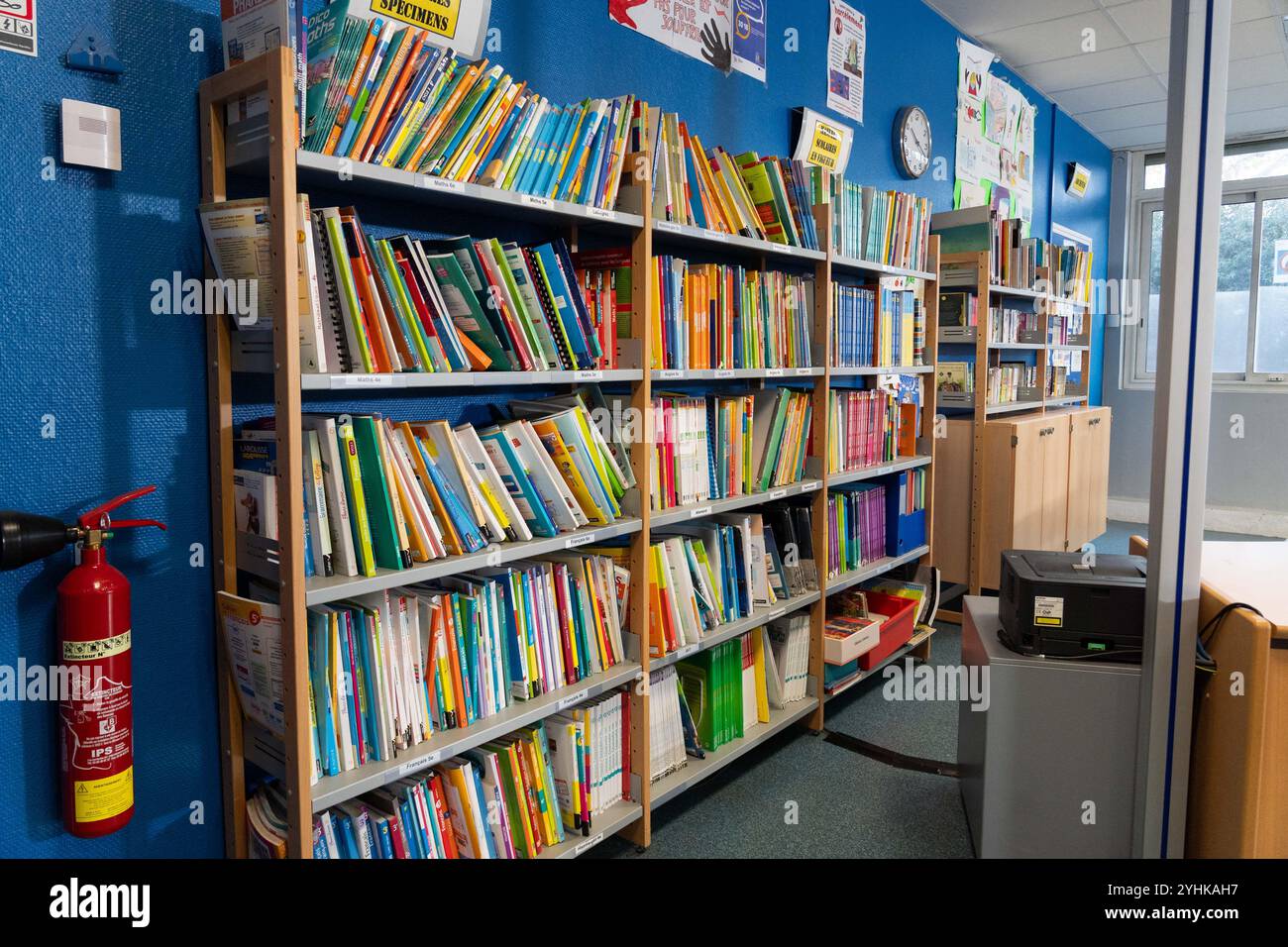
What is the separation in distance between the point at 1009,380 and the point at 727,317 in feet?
10.3

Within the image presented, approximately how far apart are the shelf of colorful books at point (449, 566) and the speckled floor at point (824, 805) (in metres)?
0.84

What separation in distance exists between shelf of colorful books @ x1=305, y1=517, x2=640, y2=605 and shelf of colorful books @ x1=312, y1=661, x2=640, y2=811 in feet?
1.06

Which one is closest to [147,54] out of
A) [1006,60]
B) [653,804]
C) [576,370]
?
[576,370]

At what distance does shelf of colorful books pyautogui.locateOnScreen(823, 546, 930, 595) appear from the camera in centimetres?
307

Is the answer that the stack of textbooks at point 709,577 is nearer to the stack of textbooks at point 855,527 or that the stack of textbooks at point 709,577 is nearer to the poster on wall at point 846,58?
the stack of textbooks at point 855,527

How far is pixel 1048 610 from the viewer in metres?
2.04

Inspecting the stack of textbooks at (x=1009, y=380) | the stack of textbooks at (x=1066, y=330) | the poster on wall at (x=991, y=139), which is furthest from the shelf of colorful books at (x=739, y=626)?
the stack of textbooks at (x=1066, y=330)

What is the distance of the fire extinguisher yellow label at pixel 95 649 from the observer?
146 centimetres

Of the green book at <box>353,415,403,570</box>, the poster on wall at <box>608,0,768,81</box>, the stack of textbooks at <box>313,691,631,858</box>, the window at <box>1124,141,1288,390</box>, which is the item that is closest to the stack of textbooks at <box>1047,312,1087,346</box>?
the window at <box>1124,141,1288,390</box>

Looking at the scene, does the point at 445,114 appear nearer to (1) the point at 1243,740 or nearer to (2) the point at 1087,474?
(1) the point at 1243,740

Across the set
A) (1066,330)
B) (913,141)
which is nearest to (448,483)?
(913,141)
